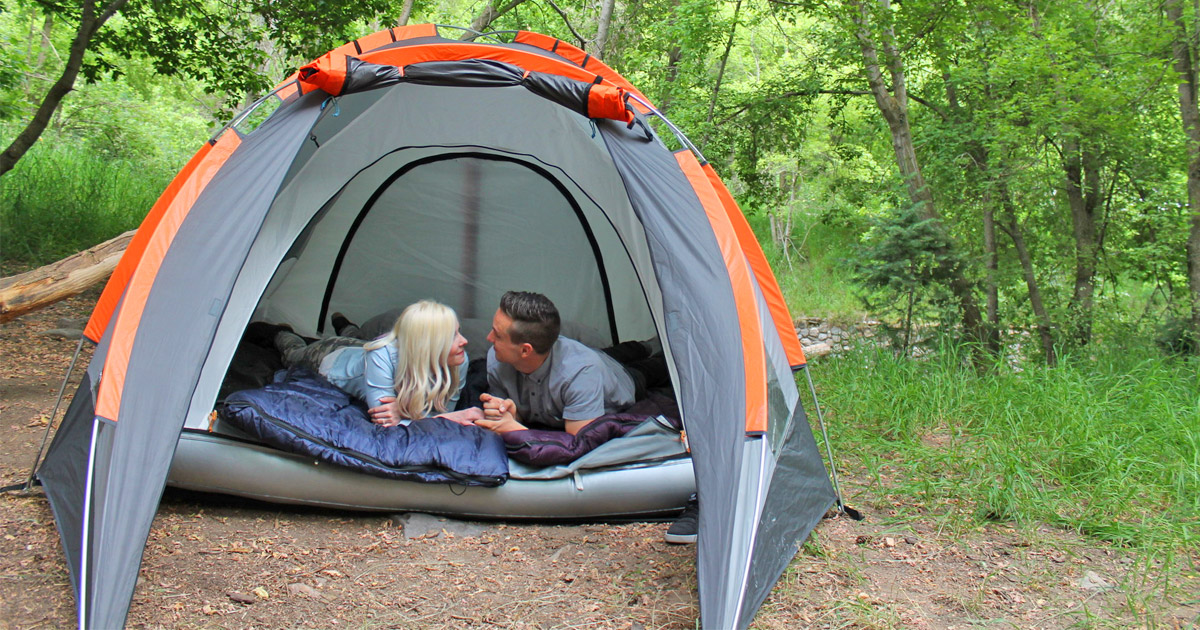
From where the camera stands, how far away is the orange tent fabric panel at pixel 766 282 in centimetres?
301

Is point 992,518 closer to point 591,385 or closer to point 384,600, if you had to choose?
point 591,385

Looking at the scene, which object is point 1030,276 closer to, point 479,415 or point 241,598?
point 479,415

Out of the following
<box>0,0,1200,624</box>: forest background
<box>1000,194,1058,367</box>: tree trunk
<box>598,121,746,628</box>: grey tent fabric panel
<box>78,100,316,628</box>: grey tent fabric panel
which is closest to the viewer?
<box>78,100,316,628</box>: grey tent fabric panel

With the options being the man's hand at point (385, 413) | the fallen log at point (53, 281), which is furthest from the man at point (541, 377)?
the fallen log at point (53, 281)

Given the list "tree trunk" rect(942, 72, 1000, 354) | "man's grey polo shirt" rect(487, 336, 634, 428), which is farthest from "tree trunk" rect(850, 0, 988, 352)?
"man's grey polo shirt" rect(487, 336, 634, 428)

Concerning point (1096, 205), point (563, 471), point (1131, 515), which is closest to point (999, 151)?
point (1096, 205)

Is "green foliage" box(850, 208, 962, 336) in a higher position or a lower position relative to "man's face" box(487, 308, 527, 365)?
higher

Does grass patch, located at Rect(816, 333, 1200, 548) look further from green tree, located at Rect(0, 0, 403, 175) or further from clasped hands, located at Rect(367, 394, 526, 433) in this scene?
green tree, located at Rect(0, 0, 403, 175)

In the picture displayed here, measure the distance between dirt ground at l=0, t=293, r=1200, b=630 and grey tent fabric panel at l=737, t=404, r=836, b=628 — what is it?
79 millimetres

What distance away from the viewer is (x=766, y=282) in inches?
120

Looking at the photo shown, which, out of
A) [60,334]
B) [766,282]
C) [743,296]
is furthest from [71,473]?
[60,334]

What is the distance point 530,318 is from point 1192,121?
4134mm

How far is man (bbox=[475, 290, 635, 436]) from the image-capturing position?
3008 millimetres

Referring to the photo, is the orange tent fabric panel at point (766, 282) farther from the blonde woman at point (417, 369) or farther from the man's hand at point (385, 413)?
the man's hand at point (385, 413)
